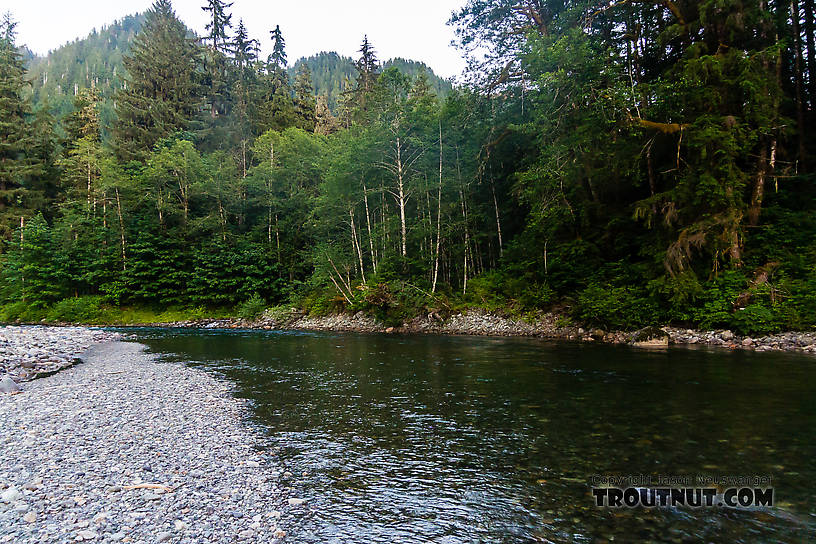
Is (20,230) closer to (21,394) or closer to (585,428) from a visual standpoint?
(21,394)

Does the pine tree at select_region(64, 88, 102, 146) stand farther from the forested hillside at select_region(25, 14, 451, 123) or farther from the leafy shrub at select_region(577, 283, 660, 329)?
the leafy shrub at select_region(577, 283, 660, 329)

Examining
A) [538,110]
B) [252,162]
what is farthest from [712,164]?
[252,162]

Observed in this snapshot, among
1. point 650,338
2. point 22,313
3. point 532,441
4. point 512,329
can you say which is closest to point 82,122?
point 22,313

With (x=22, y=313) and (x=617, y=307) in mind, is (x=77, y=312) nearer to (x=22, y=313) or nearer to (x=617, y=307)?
(x=22, y=313)

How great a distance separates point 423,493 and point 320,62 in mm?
151633

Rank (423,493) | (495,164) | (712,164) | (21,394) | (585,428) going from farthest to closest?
(495,164) < (712,164) < (21,394) < (585,428) < (423,493)

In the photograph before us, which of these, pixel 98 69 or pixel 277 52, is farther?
pixel 98 69

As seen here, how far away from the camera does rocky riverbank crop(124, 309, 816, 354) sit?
14.6m

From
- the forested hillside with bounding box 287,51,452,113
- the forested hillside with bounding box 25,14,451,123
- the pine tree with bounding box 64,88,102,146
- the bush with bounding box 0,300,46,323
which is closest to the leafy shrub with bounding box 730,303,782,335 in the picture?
the bush with bounding box 0,300,46,323

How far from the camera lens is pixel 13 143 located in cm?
4741

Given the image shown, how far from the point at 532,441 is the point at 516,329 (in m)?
16.2

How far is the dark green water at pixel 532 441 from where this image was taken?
13.4ft

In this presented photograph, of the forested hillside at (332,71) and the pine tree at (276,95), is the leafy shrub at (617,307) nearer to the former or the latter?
the pine tree at (276,95)

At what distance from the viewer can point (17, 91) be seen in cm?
4978
